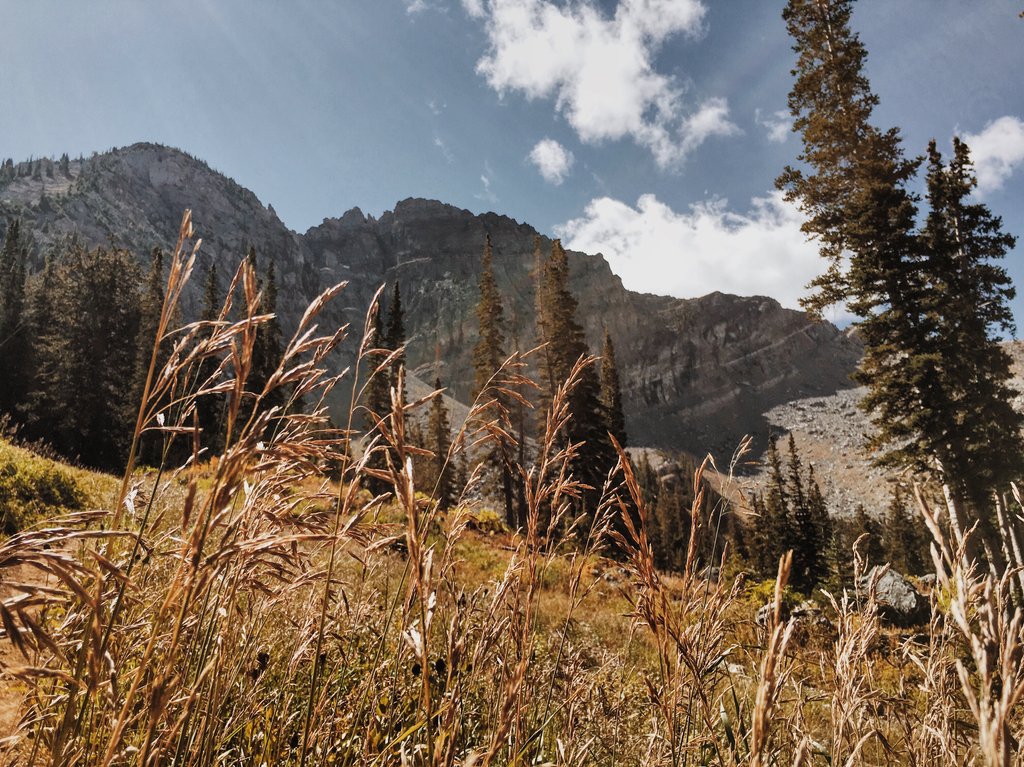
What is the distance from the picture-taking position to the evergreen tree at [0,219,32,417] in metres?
36.5

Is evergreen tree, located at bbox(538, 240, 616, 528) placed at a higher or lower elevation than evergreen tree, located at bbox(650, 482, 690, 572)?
higher

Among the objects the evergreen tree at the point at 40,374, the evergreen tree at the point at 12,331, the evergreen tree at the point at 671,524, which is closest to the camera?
the evergreen tree at the point at 40,374

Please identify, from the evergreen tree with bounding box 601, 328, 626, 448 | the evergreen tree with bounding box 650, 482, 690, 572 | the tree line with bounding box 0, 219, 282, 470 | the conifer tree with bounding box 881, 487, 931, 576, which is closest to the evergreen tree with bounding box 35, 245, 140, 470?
the tree line with bounding box 0, 219, 282, 470

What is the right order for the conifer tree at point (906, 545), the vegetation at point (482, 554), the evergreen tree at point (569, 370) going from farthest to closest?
1. the conifer tree at point (906, 545)
2. the evergreen tree at point (569, 370)
3. the vegetation at point (482, 554)

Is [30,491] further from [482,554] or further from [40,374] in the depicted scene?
[40,374]

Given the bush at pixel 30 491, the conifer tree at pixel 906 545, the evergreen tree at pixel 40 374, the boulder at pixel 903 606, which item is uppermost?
the evergreen tree at pixel 40 374

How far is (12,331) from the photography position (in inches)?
1351

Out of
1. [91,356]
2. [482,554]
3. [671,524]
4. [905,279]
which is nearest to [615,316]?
[671,524]

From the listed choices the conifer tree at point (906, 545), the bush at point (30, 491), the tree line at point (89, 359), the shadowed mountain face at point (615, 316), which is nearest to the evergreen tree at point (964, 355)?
the bush at point (30, 491)

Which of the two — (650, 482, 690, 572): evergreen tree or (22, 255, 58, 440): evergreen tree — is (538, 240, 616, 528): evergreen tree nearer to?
(22, 255, 58, 440): evergreen tree

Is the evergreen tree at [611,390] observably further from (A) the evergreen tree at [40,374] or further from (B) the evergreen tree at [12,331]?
(A) the evergreen tree at [40,374]

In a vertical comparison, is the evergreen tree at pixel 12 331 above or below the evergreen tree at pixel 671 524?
above

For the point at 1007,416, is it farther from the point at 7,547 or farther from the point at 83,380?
the point at 83,380

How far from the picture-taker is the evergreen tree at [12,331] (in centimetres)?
3650
